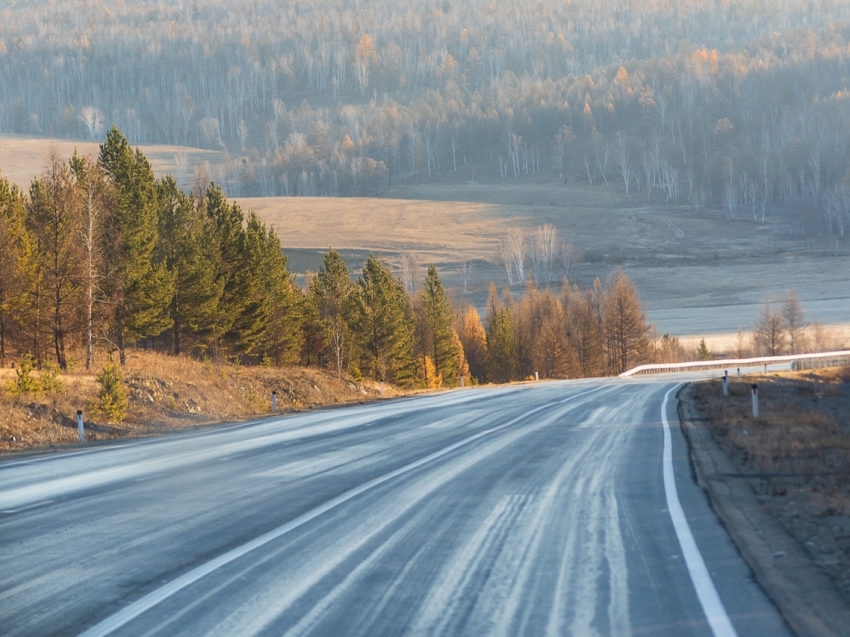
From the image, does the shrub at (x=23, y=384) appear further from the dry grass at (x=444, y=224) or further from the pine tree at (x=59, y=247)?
the dry grass at (x=444, y=224)

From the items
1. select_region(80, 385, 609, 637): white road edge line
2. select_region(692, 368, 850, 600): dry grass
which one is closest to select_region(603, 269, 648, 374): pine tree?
A: select_region(692, 368, 850, 600): dry grass

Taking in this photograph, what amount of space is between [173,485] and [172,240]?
3164 centimetres

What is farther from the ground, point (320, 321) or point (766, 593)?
point (320, 321)

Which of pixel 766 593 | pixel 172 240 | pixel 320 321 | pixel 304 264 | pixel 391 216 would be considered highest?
pixel 391 216

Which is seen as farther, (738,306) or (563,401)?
(738,306)

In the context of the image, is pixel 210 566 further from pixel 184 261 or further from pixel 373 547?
pixel 184 261

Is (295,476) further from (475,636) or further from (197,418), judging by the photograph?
(197,418)

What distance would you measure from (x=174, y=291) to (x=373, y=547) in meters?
32.0

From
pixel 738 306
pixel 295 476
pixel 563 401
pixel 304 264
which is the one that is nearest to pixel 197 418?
pixel 563 401

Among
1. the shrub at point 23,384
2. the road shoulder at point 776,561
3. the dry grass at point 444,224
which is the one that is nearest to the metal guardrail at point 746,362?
the shrub at point 23,384

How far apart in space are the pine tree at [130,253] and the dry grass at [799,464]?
22322mm

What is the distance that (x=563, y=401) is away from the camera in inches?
1101

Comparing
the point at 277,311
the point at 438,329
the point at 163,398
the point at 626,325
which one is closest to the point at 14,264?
the point at 163,398

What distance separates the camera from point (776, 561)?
667cm
